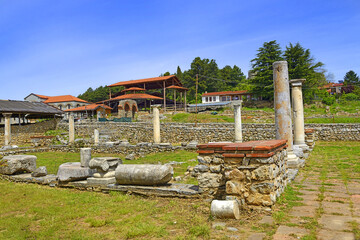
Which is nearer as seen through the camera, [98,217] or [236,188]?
[236,188]

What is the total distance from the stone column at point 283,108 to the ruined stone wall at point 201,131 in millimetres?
13594

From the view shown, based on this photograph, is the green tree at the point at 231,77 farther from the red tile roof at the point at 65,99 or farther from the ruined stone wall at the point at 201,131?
the ruined stone wall at the point at 201,131

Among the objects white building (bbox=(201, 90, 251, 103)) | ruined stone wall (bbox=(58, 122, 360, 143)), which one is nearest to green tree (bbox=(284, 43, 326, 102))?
white building (bbox=(201, 90, 251, 103))

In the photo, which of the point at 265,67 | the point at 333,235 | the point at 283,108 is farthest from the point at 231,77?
the point at 333,235

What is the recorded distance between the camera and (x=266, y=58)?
42.4 meters

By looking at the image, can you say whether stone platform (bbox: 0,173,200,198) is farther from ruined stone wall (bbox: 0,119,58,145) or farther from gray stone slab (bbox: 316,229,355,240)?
ruined stone wall (bbox: 0,119,58,145)

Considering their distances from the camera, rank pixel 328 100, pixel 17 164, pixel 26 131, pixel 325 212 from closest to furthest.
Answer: pixel 325 212, pixel 17 164, pixel 26 131, pixel 328 100

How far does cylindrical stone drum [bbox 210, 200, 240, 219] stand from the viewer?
408cm

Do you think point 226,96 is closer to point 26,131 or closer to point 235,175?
point 26,131

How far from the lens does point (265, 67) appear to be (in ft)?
138

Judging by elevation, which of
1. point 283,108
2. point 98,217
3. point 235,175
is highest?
point 283,108

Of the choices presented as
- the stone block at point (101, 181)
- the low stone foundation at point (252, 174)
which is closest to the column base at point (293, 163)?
the low stone foundation at point (252, 174)

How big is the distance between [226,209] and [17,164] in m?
8.11

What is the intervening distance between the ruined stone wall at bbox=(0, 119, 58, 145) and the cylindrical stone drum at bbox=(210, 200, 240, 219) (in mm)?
31317
